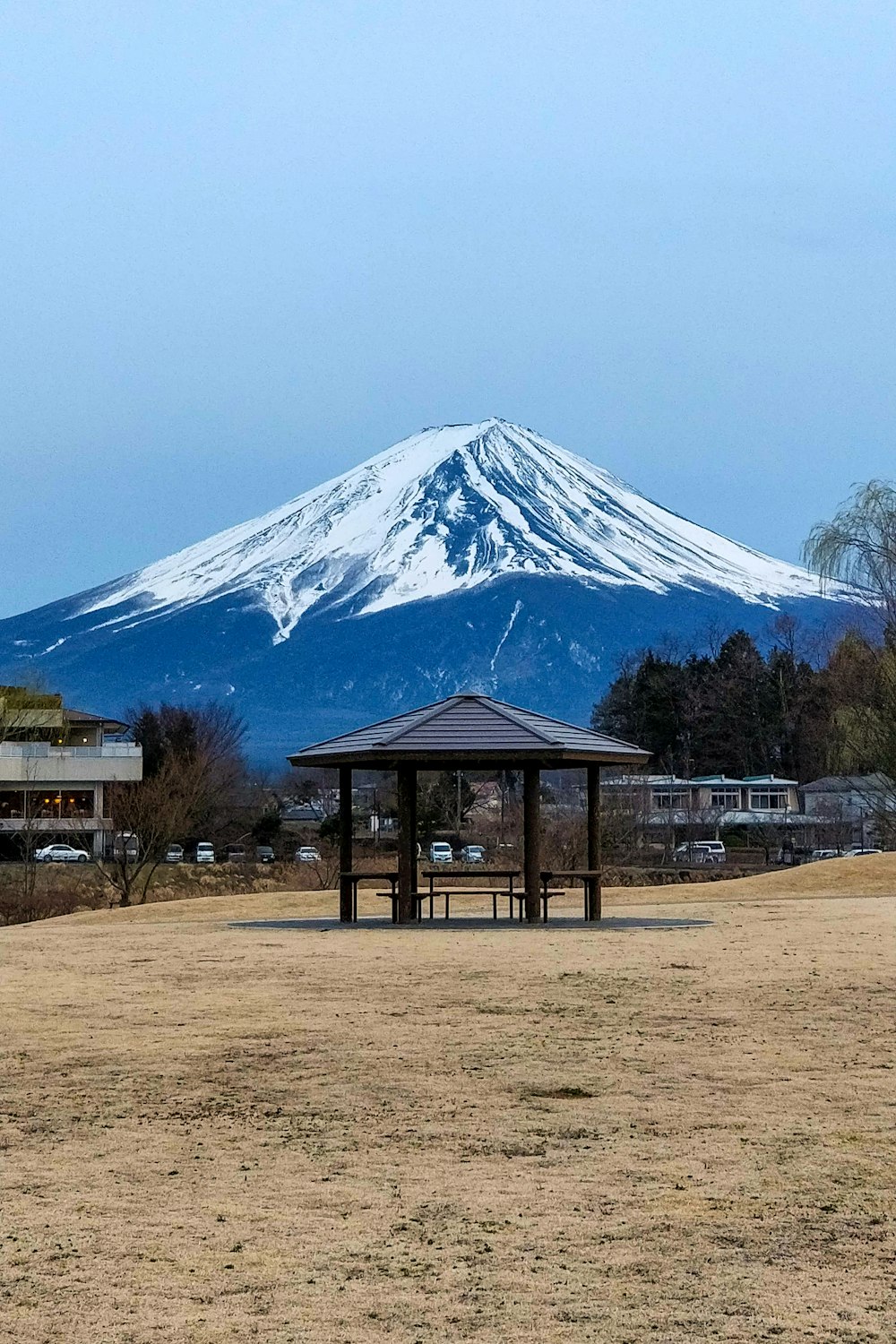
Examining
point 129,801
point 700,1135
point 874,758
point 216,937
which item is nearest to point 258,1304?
point 700,1135

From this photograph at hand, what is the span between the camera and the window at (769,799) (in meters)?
74.3

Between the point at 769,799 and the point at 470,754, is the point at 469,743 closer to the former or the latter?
the point at 470,754

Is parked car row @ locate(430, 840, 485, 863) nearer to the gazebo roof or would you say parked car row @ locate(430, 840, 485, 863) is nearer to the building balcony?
the building balcony

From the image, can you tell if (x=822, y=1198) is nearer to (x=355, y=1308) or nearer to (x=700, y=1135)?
(x=700, y=1135)

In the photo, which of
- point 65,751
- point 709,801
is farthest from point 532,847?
point 709,801

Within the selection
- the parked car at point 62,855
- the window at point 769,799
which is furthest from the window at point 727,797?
the parked car at point 62,855

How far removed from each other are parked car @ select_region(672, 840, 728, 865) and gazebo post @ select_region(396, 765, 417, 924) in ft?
109

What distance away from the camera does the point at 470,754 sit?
18859 millimetres

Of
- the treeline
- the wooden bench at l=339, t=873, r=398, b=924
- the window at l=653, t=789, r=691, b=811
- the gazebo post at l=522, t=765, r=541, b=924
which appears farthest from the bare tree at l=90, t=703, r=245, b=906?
the treeline

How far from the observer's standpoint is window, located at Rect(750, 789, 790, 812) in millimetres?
74269

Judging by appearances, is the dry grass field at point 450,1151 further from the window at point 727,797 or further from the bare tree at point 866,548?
the window at point 727,797

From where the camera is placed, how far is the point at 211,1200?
6680mm

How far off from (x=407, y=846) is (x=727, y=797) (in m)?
56.2

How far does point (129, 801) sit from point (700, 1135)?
115 feet
